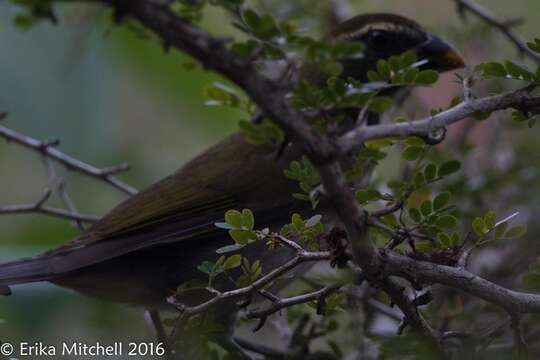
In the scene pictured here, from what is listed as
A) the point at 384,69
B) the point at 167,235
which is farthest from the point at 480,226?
the point at 167,235

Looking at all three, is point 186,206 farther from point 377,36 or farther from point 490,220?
point 490,220

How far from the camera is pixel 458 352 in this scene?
253 cm

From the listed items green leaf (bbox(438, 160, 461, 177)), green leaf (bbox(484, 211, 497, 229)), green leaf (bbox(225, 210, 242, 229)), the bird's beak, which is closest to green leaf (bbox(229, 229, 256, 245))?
green leaf (bbox(225, 210, 242, 229))

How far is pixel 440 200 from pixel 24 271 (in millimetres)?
1613

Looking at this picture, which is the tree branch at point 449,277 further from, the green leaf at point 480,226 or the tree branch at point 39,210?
the tree branch at point 39,210

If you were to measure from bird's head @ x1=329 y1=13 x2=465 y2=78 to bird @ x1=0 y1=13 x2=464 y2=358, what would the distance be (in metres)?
0.75

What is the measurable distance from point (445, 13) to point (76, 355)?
15.2 feet

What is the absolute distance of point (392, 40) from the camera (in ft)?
13.6

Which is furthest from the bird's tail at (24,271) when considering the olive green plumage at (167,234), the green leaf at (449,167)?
the green leaf at (449,167)

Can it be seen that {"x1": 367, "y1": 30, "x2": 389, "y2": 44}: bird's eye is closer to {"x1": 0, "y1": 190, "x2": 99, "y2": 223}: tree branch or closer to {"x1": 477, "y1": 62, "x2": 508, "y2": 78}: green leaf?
{"x1": 0, "y1": 190, "x2": 99, "y2": 223}: tree branch

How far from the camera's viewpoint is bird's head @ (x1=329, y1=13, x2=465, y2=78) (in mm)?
4074

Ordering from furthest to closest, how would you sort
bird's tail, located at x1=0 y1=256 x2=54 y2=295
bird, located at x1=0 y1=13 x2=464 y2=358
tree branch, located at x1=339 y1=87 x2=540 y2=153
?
1. bird, located at x1=0 y1=13 x2=464 y2=358
2. bird's tail, located at x1=0 y1=256 x2=54 y2=295
3. tree branch, located at x1=339 y1=87 x2=540 y2=153

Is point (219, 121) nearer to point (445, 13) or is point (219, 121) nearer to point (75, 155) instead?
point (75, 155)

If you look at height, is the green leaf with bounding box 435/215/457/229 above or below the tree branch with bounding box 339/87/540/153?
below
